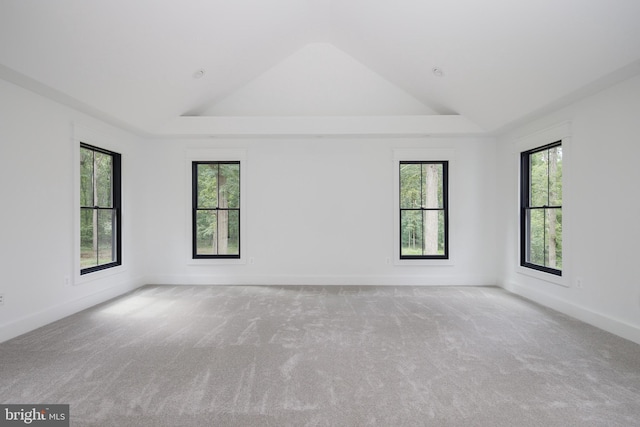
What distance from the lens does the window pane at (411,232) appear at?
580 cm

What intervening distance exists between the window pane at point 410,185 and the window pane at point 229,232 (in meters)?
2.82

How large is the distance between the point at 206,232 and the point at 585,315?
5.34m

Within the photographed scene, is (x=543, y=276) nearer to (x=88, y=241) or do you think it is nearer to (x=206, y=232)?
(x=206, y=232)

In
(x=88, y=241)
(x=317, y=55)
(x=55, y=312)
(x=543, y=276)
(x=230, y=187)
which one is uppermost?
(x=317, y=55)

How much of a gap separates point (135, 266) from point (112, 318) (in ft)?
5.83

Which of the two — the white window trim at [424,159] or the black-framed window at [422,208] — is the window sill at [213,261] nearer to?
the white window trim at [424,159]

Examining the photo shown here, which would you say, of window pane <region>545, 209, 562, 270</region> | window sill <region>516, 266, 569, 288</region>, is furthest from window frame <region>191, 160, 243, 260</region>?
window pane <region>545, 209, 562, 270</region>

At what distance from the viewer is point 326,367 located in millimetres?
2686

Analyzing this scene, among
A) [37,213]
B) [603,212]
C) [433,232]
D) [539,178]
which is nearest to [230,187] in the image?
[37,213]

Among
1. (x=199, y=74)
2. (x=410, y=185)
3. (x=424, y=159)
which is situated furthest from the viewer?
(x=410, y=185)

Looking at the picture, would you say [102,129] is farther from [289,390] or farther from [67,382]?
[289,390]

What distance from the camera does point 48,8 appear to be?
8.57ft

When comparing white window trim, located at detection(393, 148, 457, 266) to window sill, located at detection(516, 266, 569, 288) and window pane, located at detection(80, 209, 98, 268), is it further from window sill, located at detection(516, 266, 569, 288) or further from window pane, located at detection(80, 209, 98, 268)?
window pane, located at detection(80, 209, 98, 268)

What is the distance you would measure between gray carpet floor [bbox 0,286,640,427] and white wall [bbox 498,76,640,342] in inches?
10.1
